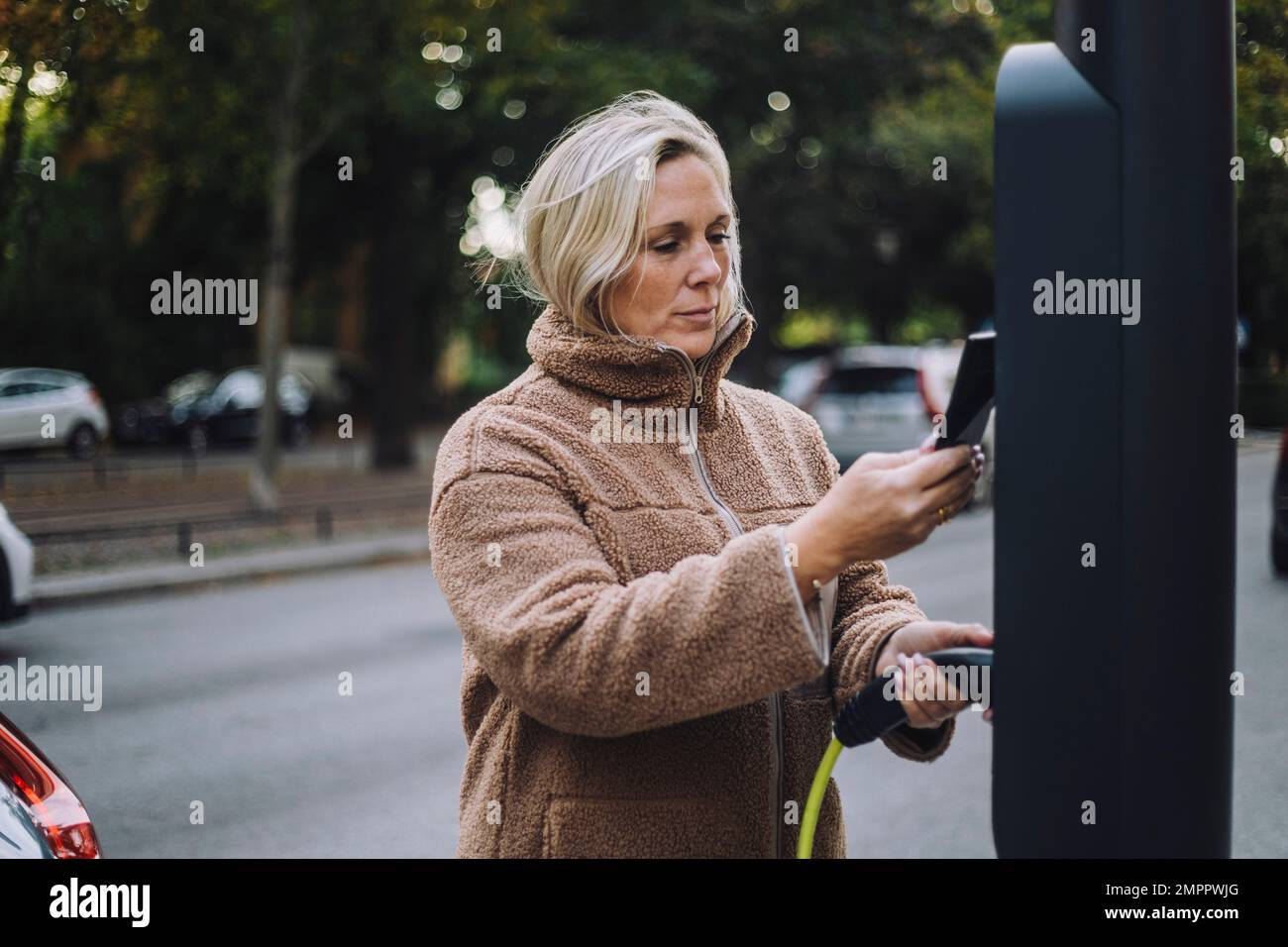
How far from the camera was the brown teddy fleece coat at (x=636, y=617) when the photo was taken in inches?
51.8

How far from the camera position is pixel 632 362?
1669 mm

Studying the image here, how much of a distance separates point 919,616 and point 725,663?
1.56 ft

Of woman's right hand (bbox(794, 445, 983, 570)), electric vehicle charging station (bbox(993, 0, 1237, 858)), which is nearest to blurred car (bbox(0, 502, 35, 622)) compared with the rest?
woman's right hand (bbox(794, 445, 983, 570))

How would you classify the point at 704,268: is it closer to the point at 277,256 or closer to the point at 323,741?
the point at 323,741

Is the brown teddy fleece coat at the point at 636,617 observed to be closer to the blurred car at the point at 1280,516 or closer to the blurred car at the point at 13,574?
the blurred car at the point at 1280,516

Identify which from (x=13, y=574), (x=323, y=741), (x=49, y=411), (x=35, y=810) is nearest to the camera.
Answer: (x=35, y=810)

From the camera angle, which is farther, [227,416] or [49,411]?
[227,416]

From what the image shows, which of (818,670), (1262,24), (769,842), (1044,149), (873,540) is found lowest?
(769,842)

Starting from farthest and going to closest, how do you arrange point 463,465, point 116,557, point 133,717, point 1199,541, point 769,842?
point 116,557, point 133,717, point 769,842, point 463,465, point 1199,541

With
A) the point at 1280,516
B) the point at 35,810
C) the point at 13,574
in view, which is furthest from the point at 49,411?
the point at 1280,516

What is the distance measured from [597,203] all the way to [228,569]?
36.2ft

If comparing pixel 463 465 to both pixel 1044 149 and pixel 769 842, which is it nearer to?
pixel 769 842

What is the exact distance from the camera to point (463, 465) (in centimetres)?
153
